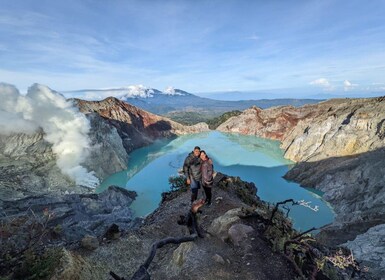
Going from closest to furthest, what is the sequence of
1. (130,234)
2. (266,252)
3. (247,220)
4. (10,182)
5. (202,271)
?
(202,271) < (266,252) < (247,220) < (130,234) < (10,182)

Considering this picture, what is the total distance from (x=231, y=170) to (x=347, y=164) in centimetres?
2213

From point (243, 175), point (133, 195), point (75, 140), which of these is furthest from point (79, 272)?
point (75, 140)

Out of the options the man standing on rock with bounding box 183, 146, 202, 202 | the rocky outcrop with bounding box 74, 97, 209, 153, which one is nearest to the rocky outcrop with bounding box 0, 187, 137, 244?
the man standing on rock with bounding box 183, 146, 202, 202

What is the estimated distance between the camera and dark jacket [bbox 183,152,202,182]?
39.6ft

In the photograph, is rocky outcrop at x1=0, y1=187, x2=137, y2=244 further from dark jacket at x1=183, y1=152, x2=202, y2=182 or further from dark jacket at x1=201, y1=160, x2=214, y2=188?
dark jacket at x1=183, y1=152, x2=202, y2=182

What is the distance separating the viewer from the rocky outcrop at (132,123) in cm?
9264

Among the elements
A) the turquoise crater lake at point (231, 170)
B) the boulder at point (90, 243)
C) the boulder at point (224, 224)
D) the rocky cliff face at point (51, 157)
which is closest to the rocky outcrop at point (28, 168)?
the rocky cliff face at point (51, 157)

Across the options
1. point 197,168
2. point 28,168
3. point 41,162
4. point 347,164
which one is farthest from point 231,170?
point 197,168

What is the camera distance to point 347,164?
145ft

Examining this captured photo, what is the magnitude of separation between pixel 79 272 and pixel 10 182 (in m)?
45.2

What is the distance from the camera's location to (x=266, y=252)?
924 cm

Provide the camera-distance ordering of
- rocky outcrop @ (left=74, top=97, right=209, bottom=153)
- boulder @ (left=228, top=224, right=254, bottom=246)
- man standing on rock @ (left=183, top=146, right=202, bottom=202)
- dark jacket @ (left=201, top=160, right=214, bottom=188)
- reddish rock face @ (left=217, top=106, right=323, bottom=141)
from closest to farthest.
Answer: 1. boulder @ (left=228, top=224, right=254, bottom=246)
2. man standing on rock @ (left=183, top=146, right=202, bottom=202)
3. dark jacket @ (left=201, top=160, right=214, bottom=188)
4. rocky outcrop @ (left=74, top=97, right=209, bottom=153)
5. reddish rock face @ (left=217, top=106, right=323, bottom=141)

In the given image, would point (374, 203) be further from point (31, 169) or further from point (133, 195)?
point (31, 169)

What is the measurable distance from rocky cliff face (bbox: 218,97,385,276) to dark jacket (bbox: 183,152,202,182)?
437 inches
